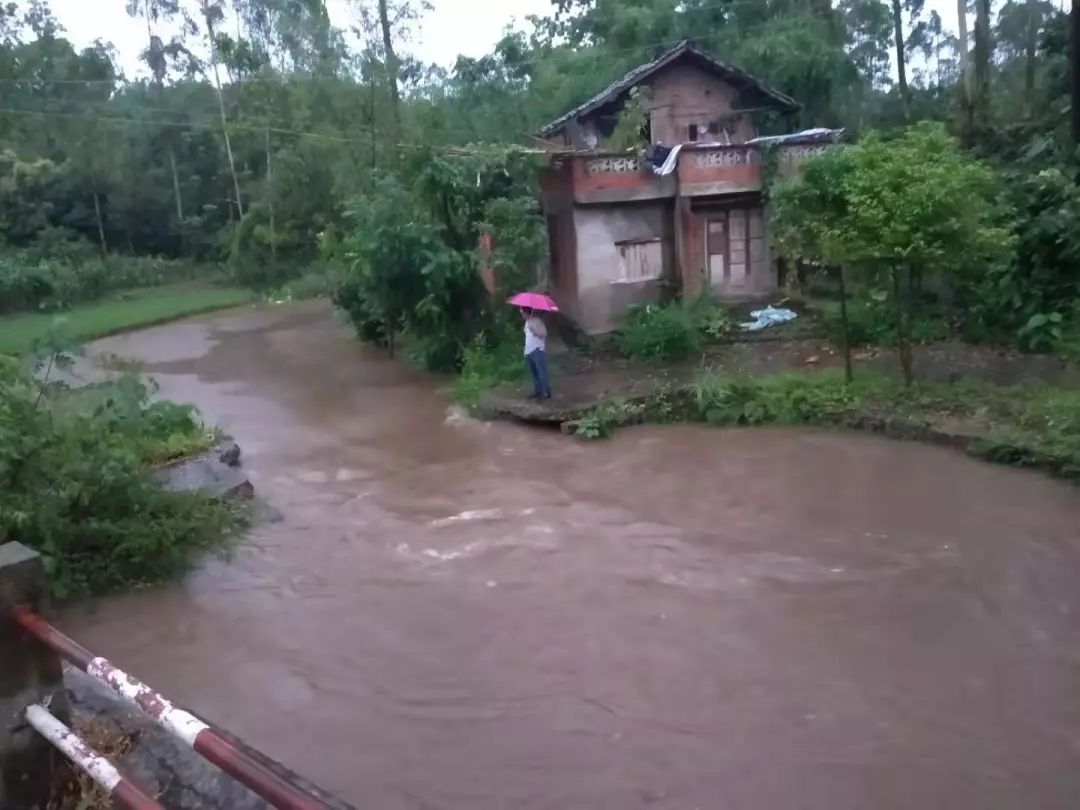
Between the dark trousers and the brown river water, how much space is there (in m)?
1.30

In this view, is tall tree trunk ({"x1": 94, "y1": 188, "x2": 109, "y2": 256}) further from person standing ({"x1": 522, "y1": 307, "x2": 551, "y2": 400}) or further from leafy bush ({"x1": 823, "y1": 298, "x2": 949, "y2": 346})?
leafy bush ({"x1": 823, "y1": 298, "x2": 949, "y2": 346})

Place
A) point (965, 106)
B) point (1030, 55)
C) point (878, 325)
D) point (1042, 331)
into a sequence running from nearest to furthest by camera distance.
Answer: point (1042, 331) < point (878, 325) < point (965, 106) < point (1030, 55)

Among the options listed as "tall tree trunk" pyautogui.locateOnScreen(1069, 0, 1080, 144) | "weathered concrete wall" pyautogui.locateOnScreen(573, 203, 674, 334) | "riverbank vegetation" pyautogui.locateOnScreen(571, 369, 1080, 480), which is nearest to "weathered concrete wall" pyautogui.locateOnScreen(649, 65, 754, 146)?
"weathered concrete wall" pyautogui.locateOnScreen(573, 203, 674, 334)

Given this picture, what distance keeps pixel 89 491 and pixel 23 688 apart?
4385 millimetres

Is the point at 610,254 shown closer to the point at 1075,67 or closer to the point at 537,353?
the point at 537,353

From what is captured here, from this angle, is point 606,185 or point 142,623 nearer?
point 142,623

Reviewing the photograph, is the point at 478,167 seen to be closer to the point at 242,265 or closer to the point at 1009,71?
the point at 242,265

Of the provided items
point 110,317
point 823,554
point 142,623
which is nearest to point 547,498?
point 823,554

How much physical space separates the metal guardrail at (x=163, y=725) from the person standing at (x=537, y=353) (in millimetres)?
9568

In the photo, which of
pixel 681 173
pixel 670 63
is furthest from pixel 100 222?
pixel 681 173

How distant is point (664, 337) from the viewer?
47.2 feet

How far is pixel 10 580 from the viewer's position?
327cm

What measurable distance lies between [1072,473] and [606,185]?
8.30m

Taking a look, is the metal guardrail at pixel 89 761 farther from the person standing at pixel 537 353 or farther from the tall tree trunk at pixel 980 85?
the tall tree trunk at pixel 980 85
